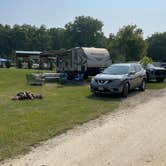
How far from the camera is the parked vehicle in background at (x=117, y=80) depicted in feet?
52.1

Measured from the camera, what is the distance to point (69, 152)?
650 cm

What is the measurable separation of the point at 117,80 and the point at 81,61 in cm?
1138

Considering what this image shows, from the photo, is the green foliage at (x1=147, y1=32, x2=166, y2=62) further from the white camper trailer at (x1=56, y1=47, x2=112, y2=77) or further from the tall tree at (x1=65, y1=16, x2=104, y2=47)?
the white camper trailer at (x1=56, y1=47, x2=112, y2=77)

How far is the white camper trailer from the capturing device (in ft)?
88.8

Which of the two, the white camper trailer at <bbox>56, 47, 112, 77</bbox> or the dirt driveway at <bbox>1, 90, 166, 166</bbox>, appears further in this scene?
the white camper trailer at <bbox>56, 47, 112, 77</bbox>

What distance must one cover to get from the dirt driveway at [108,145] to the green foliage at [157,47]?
261ft

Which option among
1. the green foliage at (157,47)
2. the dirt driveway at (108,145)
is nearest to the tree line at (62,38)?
the green foliage at (157,47)

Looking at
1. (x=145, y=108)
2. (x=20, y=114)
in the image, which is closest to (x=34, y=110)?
(x=20, y=114)

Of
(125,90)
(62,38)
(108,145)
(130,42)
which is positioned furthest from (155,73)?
(62,38)

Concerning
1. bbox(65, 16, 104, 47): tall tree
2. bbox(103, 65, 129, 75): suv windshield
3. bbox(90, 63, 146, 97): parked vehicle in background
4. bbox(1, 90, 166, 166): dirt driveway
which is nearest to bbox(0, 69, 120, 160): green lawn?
bbox(1, 90, 166, 166): dirt driveway

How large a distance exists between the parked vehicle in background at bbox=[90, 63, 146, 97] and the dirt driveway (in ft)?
17.8

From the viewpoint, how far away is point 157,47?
89625mm

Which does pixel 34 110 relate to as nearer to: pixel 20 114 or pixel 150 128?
pixel 20 114

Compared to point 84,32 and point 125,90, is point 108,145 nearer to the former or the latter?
point 125,90
